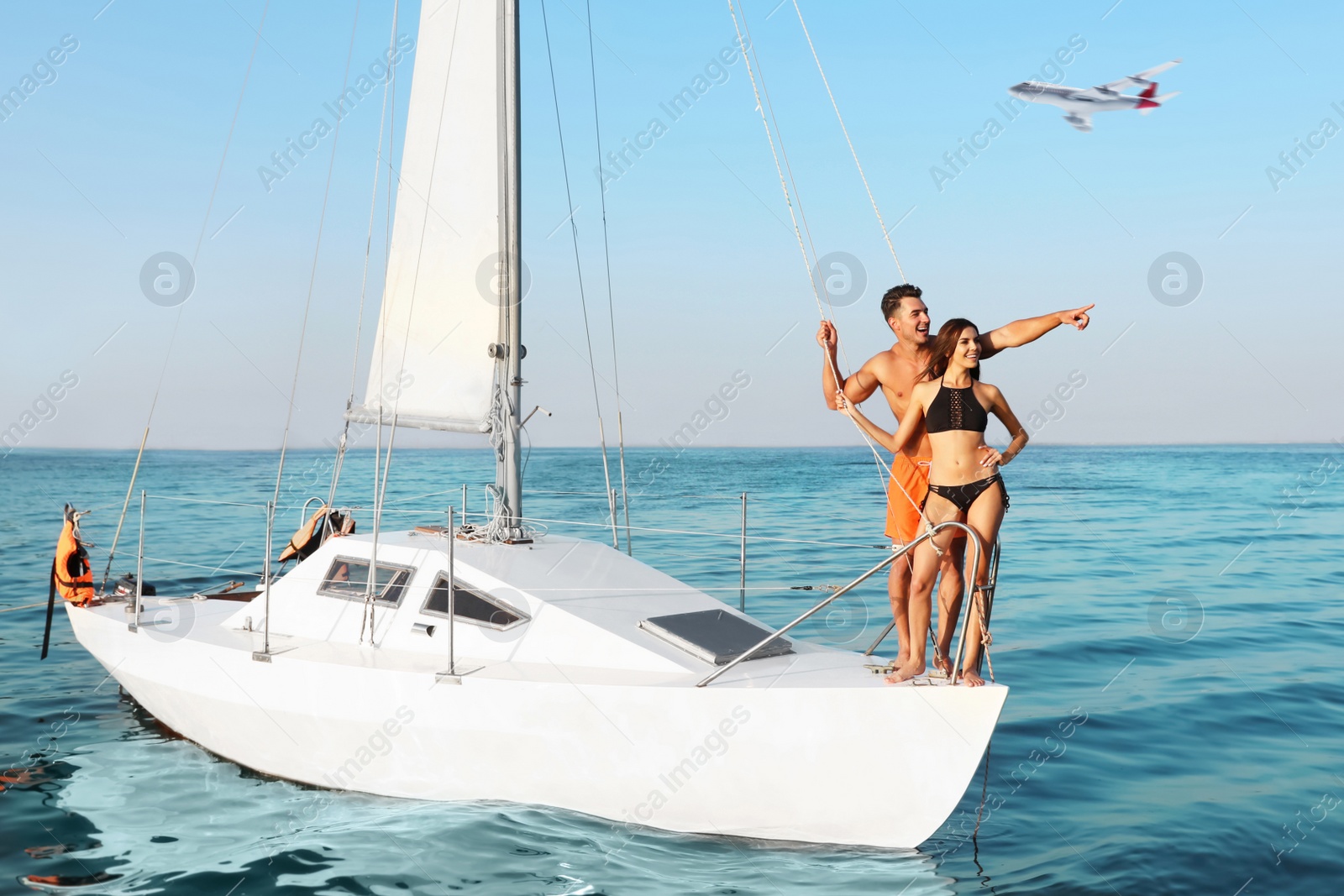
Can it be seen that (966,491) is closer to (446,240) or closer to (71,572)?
Result: (446,240)

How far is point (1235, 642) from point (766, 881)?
8807 mm

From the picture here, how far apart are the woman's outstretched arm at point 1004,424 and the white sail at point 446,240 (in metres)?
4.06

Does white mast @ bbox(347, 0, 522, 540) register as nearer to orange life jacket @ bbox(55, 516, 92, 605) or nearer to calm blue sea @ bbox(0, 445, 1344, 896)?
calm blue sea @ bbox(0, 445, 1344, 896)

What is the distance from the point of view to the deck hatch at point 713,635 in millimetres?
6047

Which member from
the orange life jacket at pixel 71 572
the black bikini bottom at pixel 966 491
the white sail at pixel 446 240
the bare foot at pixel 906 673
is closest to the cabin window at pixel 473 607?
the white sail at pixel 446 240

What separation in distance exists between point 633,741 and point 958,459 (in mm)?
2459

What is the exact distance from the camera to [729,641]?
6211mm

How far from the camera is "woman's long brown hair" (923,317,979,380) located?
5.12 metres

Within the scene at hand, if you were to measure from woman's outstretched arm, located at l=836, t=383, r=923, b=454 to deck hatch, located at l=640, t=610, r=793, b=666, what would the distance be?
158 cm

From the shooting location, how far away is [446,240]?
8055mm

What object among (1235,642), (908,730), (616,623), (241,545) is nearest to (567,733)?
(616,623)

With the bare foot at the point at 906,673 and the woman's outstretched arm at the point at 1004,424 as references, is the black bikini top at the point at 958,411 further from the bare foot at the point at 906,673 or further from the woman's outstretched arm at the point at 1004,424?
the bare foot at the point at 906,673

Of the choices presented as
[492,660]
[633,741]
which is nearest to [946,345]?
[633,741]

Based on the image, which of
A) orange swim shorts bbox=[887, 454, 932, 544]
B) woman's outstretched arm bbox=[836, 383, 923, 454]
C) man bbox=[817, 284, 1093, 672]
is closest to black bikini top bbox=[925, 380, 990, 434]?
woman's outstretched arm bbox=[836, 383, 923, 454]
